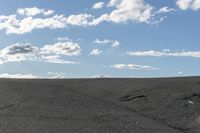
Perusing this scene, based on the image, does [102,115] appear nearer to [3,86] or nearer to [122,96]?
[122,96]

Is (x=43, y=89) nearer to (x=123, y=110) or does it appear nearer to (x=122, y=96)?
(x=122, y=96)

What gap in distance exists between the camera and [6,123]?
8312 mm

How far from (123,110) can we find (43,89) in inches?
127

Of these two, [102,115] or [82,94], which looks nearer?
[102,115]

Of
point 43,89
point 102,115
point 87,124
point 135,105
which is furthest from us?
point 43,89

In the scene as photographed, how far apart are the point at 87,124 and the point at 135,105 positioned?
1908 millimetres

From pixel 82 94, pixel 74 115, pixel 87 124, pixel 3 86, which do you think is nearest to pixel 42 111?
pixel 74 115

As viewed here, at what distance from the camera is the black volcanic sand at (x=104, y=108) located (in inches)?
314

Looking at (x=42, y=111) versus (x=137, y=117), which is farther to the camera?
(x=42, y=111)

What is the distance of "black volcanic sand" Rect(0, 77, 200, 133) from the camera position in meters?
7.98

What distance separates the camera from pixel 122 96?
35.4 feet

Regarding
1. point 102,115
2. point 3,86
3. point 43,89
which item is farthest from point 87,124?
point 3,86

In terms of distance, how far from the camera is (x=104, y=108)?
9.42m

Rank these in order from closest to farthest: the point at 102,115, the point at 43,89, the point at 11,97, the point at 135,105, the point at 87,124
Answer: the point at 87,124 → the point at 102,115 → the point at 135,105 → the point at 11,97 → the point at 43,89
